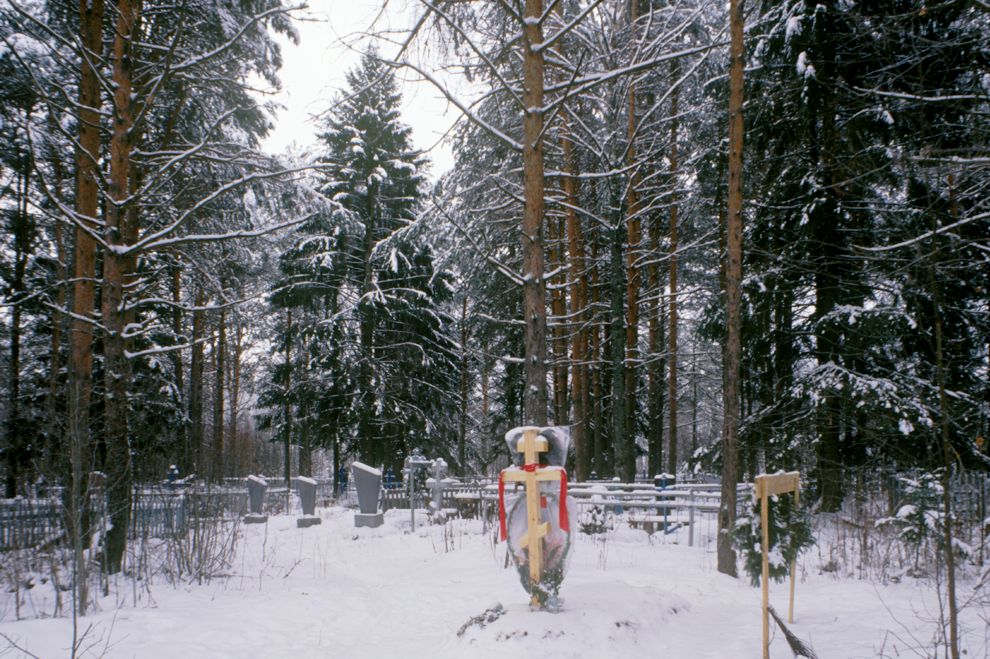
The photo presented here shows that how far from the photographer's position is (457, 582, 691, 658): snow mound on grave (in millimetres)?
4852

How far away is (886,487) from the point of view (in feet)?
34.8

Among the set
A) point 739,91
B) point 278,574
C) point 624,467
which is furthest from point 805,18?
point 278,574

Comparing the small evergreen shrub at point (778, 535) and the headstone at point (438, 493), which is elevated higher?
the small evergreen shrub at point (778, 535)

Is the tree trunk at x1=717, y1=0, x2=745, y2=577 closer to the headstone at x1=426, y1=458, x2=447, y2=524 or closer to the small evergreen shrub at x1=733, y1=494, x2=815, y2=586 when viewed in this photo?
the small evergreen shrub at x1=733, y1=494, x2=815, y2=586

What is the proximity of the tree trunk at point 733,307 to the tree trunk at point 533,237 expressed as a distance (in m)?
2.62

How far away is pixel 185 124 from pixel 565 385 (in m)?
14.6

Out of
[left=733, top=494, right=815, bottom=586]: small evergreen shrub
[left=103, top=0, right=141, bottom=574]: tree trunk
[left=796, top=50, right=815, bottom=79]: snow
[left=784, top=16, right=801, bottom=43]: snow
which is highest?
[left=784, top=16, right=801, bottom=43]: snow

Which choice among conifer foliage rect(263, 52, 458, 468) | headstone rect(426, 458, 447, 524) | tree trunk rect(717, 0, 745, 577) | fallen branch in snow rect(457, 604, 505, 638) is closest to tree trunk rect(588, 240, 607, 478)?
conifer foliage rect(263, 52, 458, 468)

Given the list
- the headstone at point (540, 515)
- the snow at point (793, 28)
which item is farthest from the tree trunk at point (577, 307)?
the headstone at point (540, 515)

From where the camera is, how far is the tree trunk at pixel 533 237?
742 cm

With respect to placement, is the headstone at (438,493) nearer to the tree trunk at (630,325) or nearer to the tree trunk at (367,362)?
the tree trunk at (630,325)

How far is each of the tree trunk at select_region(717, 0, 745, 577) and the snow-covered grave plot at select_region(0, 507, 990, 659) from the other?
2.40ft

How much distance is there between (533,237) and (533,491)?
3.21 m

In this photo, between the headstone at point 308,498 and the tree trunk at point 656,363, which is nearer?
the headstone at point 308,498
